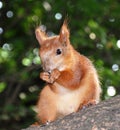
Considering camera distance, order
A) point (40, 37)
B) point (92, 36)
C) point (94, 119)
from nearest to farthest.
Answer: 1. point (94, 119)
2. point (40, 37)
3. point (92, 36)

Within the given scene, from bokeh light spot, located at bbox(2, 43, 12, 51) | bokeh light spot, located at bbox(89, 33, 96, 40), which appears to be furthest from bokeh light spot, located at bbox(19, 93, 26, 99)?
bokeh light spot, located at bbox(89, 33, 96, 40)

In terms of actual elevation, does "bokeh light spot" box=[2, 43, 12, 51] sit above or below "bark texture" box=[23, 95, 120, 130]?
above

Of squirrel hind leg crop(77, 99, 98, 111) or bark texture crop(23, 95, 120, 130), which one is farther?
squirrel hind leg crop(77, 99, 98, 111)

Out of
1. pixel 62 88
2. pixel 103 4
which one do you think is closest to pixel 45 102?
pixel 62 88

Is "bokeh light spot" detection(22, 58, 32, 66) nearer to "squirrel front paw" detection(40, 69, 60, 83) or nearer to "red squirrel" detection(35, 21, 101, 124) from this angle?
"red squirrel" detection(35, 21, 101, 124)

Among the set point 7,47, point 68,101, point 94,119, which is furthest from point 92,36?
point 94,119

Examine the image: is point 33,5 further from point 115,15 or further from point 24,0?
point 115,15

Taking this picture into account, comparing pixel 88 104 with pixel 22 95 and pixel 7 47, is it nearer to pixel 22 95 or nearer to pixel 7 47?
pixel 7 47

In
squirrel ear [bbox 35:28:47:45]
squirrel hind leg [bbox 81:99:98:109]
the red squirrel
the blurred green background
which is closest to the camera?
squirrel hind leg [bbox 81:99:98:109]
